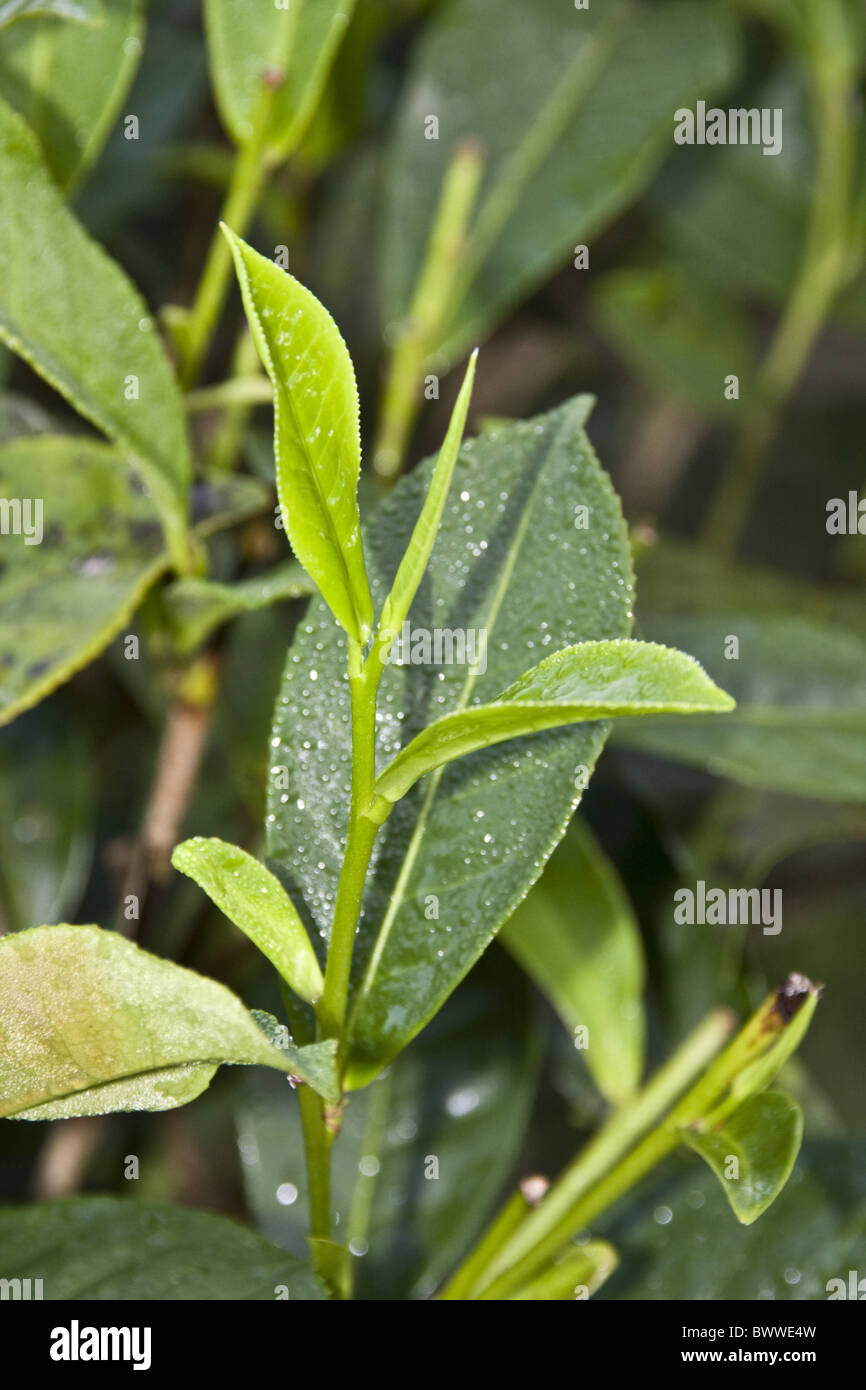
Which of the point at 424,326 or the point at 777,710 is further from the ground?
the point at 424,326

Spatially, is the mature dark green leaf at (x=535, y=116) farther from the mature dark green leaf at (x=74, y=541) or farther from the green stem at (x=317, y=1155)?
the green stem at (x=317, y=1155)

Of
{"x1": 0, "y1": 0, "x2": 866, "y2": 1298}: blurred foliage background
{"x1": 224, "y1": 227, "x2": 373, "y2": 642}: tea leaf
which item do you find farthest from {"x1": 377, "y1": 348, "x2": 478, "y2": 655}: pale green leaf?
{"x1": 0, "y1": 0, "x2": 866, "y2": 1298}: blurred foliage background

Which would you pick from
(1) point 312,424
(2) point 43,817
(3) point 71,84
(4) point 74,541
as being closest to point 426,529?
(1) point 312,424

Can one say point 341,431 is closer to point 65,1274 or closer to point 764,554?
point 65,1274

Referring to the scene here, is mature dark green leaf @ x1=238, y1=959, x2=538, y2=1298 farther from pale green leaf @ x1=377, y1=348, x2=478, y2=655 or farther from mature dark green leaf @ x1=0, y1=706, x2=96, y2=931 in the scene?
pale green leaf @ x1=377, y1=348, x2=478, y2=655

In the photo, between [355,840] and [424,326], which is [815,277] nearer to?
[424,326]

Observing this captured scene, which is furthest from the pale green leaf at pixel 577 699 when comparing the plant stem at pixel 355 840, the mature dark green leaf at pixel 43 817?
the mature dark green leaf at pixel 43 817

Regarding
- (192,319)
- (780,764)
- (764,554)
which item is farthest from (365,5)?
(764,554)
